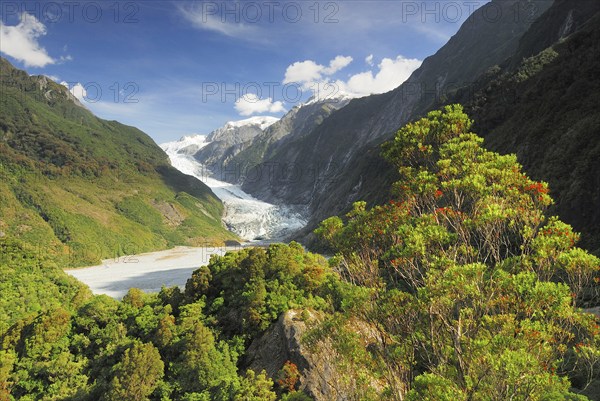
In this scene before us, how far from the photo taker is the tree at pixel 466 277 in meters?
8.39

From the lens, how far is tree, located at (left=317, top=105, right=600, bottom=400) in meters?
8.39

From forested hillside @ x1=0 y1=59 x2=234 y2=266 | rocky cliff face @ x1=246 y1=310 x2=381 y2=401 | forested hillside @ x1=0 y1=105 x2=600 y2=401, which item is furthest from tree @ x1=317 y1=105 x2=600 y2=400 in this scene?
forested hillside @ x1=0 y1=59 x2=234 y2=266

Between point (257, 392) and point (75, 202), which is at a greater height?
point (75, 202)

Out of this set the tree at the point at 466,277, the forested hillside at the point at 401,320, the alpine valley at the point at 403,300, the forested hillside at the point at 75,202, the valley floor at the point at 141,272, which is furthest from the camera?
the forested hillside at the point at 75,202

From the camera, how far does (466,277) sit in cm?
898

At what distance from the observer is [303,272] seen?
27656 millimetres

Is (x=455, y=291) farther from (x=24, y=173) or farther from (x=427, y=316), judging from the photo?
(x=24, y=173)

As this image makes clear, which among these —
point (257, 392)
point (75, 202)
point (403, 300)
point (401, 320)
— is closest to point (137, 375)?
point (257, 392)

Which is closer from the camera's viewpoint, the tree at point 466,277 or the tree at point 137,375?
the tree at point 466,277

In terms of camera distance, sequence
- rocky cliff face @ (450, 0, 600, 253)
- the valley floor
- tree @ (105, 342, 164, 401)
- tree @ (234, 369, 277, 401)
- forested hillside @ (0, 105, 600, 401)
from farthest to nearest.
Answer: the valley floor, rocky cliff face @ (450, 0, 600, 253), tree @ (105, 342, 164, 401), tree @ (234, 369, 277, 401), forested hillside @ (0, 105, 600, 401)

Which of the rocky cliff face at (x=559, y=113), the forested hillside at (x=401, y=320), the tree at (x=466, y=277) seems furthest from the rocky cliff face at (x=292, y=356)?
the rocky cliff face at (x=559, y=113)

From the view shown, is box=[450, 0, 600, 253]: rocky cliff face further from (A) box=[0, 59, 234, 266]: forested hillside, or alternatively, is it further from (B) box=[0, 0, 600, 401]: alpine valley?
(A) box=[0, 59, 234, 266]: forested hillside

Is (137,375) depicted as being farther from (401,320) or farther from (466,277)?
(466,277)

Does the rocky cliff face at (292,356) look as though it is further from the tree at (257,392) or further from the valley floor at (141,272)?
the valley floor at (141,272)
